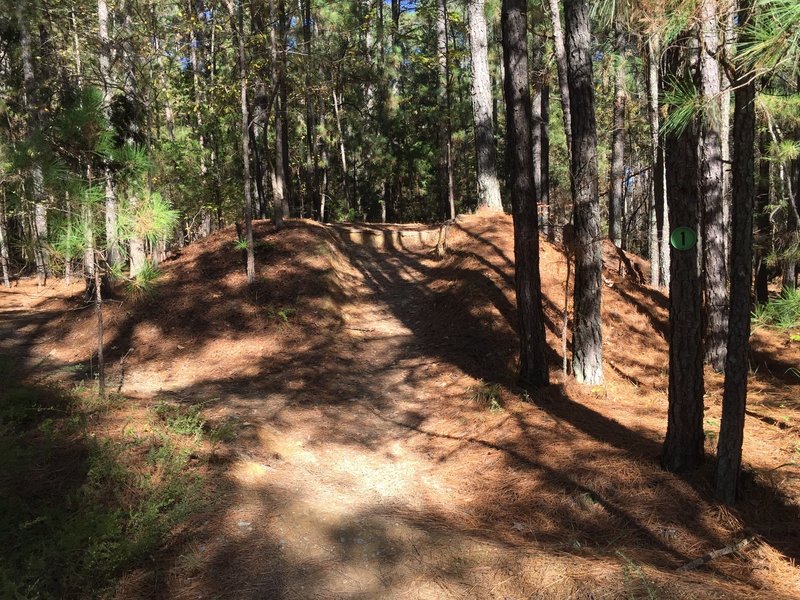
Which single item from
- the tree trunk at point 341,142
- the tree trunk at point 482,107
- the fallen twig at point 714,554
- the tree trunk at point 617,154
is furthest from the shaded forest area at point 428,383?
the tree trunk at point 341,142

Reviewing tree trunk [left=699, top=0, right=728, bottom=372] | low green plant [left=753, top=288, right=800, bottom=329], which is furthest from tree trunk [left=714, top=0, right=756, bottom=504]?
tree trunk [left=699, top=0, right=728, bottom=372]

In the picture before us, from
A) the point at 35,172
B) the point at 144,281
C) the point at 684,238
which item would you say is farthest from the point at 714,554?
the point at 35,172

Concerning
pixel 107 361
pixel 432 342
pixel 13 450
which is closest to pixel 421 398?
pixel 432 342

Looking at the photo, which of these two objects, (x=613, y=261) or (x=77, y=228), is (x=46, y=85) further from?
(x=613, y=261)

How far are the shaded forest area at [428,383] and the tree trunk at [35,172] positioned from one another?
7cm

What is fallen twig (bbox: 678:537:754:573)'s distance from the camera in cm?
352

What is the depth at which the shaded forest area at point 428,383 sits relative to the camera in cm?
346

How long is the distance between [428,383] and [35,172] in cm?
554

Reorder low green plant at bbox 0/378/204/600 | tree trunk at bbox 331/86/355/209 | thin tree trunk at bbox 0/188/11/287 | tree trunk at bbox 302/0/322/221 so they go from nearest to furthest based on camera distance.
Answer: low green plant at bbox 0/378/204/600 < thin tree trunk at bbox 0/188/11/287 < tree trunk at bbox 302/0/322/221 < tree trunk at bbox 331/86/355/209

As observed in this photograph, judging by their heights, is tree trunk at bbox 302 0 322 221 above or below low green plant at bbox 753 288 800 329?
above

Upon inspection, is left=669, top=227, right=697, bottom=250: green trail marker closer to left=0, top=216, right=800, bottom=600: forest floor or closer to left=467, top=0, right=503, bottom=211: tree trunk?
left=0, top=216, right=800, bottom=600: forest floor

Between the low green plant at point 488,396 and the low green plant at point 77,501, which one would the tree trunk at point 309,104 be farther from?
the low green plant at point 77,501

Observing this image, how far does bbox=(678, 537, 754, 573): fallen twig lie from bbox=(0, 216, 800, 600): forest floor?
0.04 m

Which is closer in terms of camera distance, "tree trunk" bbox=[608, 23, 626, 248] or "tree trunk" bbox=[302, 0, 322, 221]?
"tree trunk" bbox=[608, 23, 626, 248]
